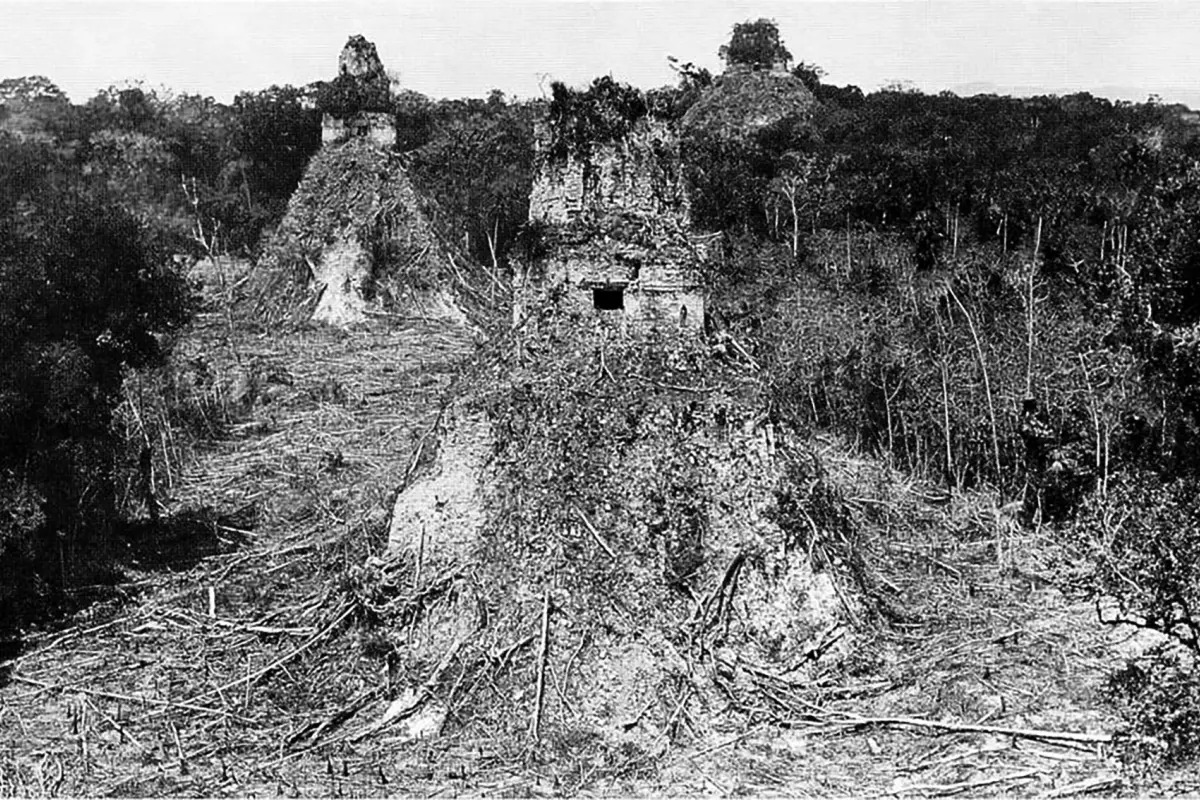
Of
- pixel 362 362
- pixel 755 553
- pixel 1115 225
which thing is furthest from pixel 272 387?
pixel 1115 225

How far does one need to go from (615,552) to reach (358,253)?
20.4m

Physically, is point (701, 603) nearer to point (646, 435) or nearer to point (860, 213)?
point (646, 435)

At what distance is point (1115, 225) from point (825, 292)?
6.76 meters

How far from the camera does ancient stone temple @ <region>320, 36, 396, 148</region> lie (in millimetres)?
31594

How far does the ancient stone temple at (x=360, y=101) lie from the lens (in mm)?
31594

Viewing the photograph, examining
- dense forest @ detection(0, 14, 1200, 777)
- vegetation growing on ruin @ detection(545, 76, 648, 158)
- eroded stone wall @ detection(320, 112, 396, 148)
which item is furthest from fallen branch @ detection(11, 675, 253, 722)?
eroded stone wall @ detection(320, 112, 396, 148)

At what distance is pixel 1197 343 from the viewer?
9.30 m

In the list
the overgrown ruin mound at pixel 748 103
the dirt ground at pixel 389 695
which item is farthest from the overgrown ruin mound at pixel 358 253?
the overgrown ruin mound at pixel 748 103

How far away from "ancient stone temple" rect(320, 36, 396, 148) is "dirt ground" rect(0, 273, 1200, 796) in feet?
54.8

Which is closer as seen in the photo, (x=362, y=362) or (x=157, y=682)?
(x=157, y=682)

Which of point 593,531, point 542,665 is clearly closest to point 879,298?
point 593,531

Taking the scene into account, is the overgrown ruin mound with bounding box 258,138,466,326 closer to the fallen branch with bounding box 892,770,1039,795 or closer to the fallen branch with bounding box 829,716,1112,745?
the fallen branch with bounding box 829,716,1112,745

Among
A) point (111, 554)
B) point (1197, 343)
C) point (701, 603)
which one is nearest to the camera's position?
point (1197, 343)

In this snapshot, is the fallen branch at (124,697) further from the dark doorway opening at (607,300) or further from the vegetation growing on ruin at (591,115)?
the vegetation growing on ruin at (591,115)
